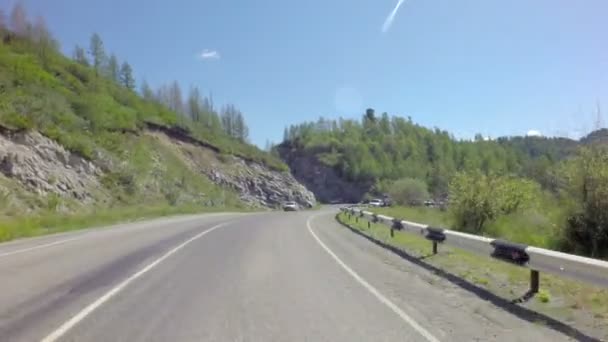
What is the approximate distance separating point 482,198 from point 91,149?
103ft

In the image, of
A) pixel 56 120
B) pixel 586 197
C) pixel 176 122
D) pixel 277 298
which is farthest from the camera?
pixel 176 122

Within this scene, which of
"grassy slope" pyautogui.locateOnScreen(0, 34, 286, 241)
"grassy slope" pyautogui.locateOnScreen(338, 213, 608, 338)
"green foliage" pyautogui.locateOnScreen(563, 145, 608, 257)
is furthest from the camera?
"grassy slope" pyautogui.locateOnScreen(0, 34, 286, 241)

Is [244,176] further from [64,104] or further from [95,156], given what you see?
[95,156]

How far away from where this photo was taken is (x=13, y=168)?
32.6 m

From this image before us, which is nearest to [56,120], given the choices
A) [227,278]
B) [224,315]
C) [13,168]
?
[13,168]

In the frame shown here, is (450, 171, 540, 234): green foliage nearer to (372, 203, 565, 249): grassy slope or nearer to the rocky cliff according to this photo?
(372, 203, 565, 249): grassy slope

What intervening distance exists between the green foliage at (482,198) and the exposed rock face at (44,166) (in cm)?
2325

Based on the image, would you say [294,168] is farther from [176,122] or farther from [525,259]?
[525,259]

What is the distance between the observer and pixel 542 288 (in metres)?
9.56

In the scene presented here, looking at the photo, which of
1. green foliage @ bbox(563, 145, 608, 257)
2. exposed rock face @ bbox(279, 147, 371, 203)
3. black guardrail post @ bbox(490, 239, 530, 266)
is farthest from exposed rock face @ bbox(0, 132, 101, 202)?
exposed rock face @ bbox(279, 147, 371, 203)

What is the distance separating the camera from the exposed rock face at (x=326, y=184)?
16438 cm

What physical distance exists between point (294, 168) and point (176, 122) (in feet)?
319

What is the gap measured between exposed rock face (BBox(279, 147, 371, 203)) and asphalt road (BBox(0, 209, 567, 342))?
486ft

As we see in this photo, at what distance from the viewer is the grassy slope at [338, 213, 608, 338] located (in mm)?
7559
